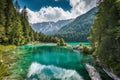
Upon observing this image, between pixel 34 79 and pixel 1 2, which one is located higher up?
pixel 1 2

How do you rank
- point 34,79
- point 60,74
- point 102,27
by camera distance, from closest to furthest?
point 34,79 → point 60,74 → point 102,27

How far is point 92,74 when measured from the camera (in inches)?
1063

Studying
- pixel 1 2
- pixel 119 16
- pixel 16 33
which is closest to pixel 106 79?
pixel 119 16

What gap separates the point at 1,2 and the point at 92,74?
46.0m

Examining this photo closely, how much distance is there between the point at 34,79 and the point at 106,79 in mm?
9592

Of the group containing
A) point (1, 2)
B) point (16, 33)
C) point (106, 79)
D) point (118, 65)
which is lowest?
point (106, 79)

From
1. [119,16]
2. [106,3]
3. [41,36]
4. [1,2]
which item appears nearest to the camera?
[119,16]

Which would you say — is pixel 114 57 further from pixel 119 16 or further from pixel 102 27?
pixel 102 27

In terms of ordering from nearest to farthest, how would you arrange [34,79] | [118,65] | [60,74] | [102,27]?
[118,65] < [34,79] < [60,74] < [102,27]

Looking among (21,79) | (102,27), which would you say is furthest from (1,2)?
(21,79)

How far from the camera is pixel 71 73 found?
97.5ft

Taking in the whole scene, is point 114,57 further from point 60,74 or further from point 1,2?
point 1,2

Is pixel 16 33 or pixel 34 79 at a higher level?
pixel 16 33

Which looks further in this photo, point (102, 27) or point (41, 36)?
point (41, 36)
